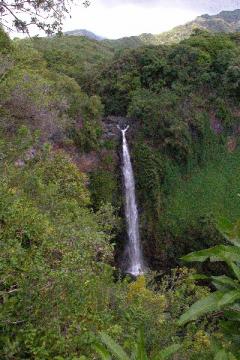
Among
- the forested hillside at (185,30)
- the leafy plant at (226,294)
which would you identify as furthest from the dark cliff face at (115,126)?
the forested hillside at (185,30)

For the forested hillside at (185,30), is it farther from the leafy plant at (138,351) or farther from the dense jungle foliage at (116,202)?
the leafy plant at (138,351)

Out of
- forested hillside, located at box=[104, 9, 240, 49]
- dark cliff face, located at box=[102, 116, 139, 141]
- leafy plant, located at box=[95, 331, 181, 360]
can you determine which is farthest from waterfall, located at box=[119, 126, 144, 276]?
forested hillside, located at box=[104, 9, 240, 49]

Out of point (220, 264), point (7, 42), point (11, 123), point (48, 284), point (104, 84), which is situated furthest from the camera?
point (104, 84)

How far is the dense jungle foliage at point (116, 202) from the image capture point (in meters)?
3.99

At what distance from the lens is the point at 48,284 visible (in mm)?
4238

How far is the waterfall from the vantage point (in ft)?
60.0

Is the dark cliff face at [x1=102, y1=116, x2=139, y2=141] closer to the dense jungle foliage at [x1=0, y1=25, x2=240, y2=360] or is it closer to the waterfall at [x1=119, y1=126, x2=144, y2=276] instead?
the dense jungle foliage at [x1=0, y1=25, x2=240, y2=360]

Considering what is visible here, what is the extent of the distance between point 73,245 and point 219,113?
18.5m

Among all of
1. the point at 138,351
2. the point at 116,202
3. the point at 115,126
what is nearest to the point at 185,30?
the point at 115,126

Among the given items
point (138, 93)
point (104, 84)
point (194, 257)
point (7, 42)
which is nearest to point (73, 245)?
point (194, 257)

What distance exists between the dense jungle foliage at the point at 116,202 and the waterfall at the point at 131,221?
1.22ft

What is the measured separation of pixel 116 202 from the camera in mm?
18734

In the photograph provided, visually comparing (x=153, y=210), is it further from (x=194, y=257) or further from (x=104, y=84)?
(x=194, y=257)

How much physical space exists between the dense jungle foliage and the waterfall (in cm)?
37
